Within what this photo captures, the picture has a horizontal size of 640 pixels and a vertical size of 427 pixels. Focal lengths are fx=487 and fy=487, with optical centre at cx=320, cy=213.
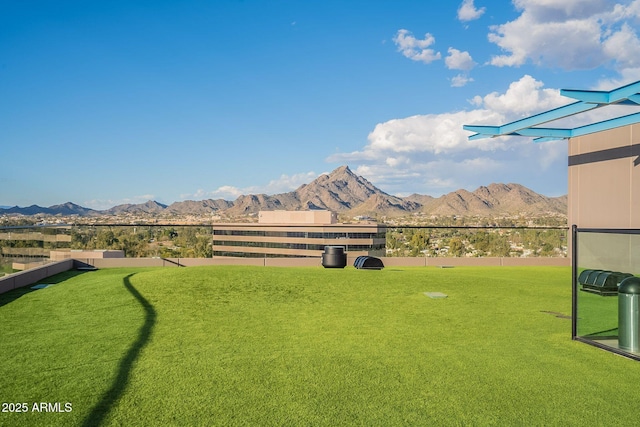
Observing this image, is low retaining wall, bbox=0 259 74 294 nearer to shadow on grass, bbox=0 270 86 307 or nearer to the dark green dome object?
shadow on grass, bbox=0 270 86 307

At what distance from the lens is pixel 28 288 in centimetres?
940

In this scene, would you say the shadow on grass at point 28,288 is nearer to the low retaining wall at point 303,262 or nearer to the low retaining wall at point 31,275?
the low retaining wall at point 31,275

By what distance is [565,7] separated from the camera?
46.2ft

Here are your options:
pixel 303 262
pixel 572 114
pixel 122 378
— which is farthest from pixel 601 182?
pixel 122 378

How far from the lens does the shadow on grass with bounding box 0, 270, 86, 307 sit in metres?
8.07

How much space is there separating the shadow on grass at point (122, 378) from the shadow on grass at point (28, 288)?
285 cm

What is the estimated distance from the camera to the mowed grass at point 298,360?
3.46 m

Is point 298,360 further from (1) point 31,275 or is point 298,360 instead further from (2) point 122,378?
(1) point 31,275

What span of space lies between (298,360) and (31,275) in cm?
785

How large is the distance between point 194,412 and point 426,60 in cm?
2543

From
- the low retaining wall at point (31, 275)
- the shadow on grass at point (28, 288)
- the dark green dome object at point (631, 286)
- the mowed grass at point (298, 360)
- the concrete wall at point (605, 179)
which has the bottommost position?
the shadow on grass at point (28, 288)

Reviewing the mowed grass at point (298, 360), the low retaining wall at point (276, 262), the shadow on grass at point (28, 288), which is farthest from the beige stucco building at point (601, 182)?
the shadow on grass at point (28, 288)

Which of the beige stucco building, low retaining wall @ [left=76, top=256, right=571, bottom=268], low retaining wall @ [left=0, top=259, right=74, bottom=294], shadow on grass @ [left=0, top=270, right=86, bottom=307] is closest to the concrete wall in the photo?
the beige stucco building

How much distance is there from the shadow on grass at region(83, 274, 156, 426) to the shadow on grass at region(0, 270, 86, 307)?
9.34ft
